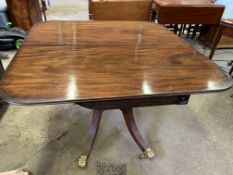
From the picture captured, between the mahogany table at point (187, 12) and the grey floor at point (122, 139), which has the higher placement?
the mahogany table at point (187, 12)

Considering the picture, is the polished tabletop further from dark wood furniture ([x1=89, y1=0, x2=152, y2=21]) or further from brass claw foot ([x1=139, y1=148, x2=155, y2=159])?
dark wood furniture ([x1=89, y1=0, x2=152, y2=21])

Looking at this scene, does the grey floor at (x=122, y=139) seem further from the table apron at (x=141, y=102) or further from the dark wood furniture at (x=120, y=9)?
the dark wood furniture at (x=120, y=9)

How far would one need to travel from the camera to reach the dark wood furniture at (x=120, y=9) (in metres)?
2.37

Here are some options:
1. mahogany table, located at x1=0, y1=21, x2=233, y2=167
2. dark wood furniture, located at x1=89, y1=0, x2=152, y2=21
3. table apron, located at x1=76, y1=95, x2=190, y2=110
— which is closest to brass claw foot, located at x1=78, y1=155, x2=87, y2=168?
mahogany table, located at x1=0, y1=21, x2=233, y2=167

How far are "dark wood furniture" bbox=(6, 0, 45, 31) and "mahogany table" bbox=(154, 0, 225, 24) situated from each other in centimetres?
181

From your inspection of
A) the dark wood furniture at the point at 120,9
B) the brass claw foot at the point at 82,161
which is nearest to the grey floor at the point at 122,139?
the brass claw foot at the point at 82,161

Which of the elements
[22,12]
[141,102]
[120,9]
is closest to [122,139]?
[141,102]

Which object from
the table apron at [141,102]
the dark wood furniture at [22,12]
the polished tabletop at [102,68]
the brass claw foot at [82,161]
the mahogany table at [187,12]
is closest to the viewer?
the polished tabletop at [102,68]

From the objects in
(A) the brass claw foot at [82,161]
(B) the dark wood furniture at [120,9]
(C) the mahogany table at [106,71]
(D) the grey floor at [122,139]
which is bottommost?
Result: (D) the grey floor at [122,139]

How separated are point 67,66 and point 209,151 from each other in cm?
121

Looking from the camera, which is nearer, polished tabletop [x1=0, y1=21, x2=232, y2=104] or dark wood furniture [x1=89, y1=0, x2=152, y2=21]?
polished tabletop [x1=0, y1=21, x2=232, y2=104]

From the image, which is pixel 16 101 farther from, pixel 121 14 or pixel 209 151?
pixel 121 14

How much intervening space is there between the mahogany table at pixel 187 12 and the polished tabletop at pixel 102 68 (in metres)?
1.21

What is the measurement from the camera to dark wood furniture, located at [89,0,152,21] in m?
A: 2.37
